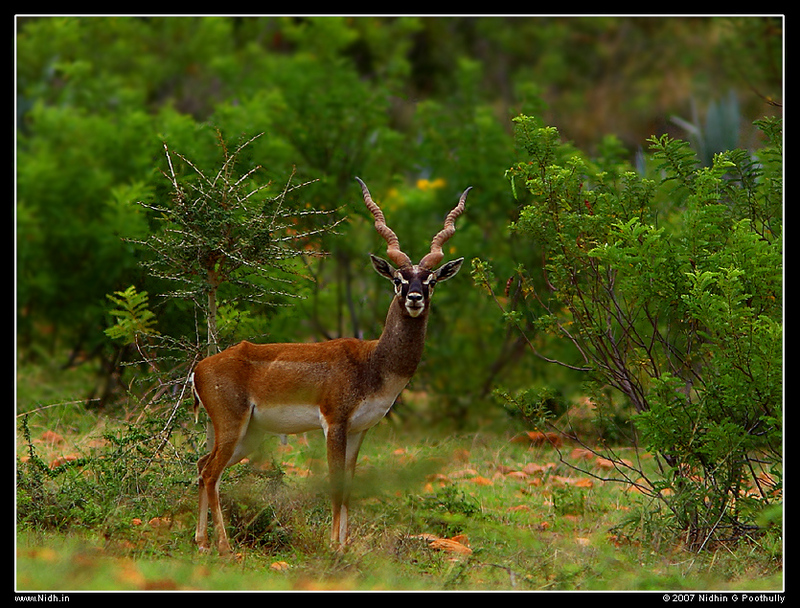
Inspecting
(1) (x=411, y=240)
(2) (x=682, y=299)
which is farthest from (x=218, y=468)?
(1) (x=411, y=240)

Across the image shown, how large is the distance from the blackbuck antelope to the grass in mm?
439

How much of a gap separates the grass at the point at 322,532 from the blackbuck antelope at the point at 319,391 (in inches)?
17.3

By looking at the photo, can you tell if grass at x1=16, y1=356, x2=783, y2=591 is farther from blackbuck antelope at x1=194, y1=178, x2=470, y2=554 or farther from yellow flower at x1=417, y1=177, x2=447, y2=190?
yellow flower at x1=417, y1=177, x2=447, y2=190

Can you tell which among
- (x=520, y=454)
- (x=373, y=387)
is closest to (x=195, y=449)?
(x=373, y=387)

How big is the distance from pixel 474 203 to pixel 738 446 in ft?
25.6

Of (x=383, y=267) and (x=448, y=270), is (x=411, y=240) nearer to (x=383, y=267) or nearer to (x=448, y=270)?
(x=448, y=270)

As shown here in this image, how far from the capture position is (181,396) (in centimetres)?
985

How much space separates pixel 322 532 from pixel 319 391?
4.31 feet

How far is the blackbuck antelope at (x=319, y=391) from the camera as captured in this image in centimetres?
876

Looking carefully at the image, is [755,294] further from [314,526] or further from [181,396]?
[181,396]

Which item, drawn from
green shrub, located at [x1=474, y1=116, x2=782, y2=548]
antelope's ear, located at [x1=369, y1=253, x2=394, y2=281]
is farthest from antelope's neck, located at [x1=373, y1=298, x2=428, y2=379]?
green shrub, located at [x1=474, y1=116, x2=782, y2=548]

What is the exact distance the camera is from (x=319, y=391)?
881cm

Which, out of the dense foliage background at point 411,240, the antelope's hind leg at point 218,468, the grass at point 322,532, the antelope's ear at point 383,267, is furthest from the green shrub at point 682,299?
the antelope's hind leg at point 218,468

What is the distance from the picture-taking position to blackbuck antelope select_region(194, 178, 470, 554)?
8758 mm
